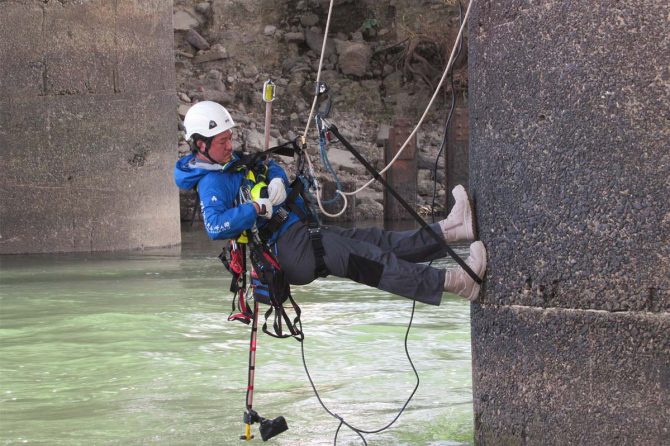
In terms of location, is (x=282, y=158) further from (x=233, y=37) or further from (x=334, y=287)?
(x=334, y=287)

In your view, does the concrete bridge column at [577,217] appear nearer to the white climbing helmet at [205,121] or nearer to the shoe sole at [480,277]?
the shoe sole at [480,277]

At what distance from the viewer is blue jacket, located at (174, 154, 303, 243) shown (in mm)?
6676

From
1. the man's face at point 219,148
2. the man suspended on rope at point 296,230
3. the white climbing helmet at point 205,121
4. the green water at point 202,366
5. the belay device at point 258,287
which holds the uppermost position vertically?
the white climbing helmet at point 205,121

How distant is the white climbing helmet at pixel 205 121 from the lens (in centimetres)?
716

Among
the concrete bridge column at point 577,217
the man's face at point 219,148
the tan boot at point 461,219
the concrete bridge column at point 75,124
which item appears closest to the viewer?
the concrete bridge column at point 577,217

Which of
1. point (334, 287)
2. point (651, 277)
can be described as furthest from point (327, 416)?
point (334, 287)

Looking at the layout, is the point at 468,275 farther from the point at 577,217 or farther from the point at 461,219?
the point at 577,217

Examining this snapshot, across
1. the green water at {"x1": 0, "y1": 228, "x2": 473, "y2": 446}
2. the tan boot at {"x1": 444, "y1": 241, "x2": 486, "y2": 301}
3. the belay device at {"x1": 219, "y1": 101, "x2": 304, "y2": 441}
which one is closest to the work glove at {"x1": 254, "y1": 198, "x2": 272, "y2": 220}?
the belay device at {"x1": 219, "y1": 101, "x2": 304, "y2": 441}

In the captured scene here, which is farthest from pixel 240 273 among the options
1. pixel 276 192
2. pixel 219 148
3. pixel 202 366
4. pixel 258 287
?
pixel 202 366

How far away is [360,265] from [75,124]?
1040 cm

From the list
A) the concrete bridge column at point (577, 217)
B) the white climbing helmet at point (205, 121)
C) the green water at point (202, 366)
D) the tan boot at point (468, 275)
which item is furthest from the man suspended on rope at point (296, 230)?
the green water at point (202, 366)

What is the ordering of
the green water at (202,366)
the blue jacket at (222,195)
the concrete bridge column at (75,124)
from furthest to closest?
1. the concrete bridge column at (75,124)
2. the green water at (202,366)
3. the blue jacket at (222,195)

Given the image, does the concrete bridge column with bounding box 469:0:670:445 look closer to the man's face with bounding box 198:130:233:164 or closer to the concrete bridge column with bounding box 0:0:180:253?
the man's face with bounding box 198:130:233:164

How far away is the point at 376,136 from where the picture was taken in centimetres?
2739
